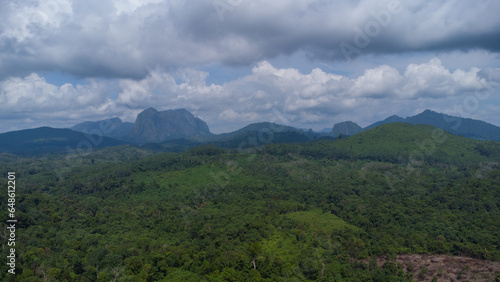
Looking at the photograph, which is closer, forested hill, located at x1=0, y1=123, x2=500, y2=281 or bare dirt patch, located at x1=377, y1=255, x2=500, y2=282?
forested hill, located at x1=0, y1=123, x2=500, y2=281

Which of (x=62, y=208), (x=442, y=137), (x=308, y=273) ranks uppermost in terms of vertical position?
(x=442, y=137)

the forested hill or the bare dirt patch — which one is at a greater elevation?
the forested hill

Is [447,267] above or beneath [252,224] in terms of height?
beneath

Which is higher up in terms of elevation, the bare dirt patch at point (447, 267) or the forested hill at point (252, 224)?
the forested hill at point (252, 224)

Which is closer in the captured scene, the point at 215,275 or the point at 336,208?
the point at 215,275

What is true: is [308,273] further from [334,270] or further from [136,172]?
[136,172]

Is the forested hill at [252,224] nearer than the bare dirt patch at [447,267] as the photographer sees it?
Yes

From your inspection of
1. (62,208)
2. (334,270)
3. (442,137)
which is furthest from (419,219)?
(442,137)

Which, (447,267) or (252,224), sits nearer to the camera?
(447,267)
